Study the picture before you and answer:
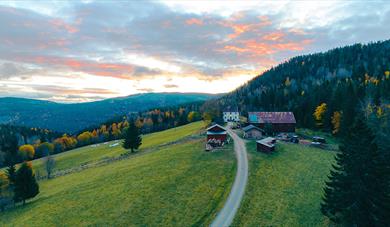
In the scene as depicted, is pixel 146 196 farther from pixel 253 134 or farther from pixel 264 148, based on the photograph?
pixel 253 134

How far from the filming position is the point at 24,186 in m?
55.6

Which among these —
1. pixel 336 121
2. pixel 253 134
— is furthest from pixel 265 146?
pixel 336 121

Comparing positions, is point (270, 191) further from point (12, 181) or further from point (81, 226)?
point (12, 181)

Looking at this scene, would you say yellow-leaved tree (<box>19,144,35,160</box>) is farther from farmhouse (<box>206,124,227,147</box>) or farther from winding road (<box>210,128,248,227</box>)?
winding road (<box>210,128,248,227</box>)

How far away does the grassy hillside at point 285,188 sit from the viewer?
3331 cm

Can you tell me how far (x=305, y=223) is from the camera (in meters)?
32.2

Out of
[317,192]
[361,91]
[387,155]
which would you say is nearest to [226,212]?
[317,192]

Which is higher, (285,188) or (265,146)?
(265,146)

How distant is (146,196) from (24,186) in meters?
33.3

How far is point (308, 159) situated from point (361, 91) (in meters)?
52.1

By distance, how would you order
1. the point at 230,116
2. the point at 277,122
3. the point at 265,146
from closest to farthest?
the point at 265,146 < the point at 277,122 < the point at 230,116

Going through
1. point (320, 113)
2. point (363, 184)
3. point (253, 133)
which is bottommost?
point (253, 133)

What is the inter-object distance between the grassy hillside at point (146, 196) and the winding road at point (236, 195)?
113 centimetres

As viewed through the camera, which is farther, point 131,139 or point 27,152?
point 27,152
